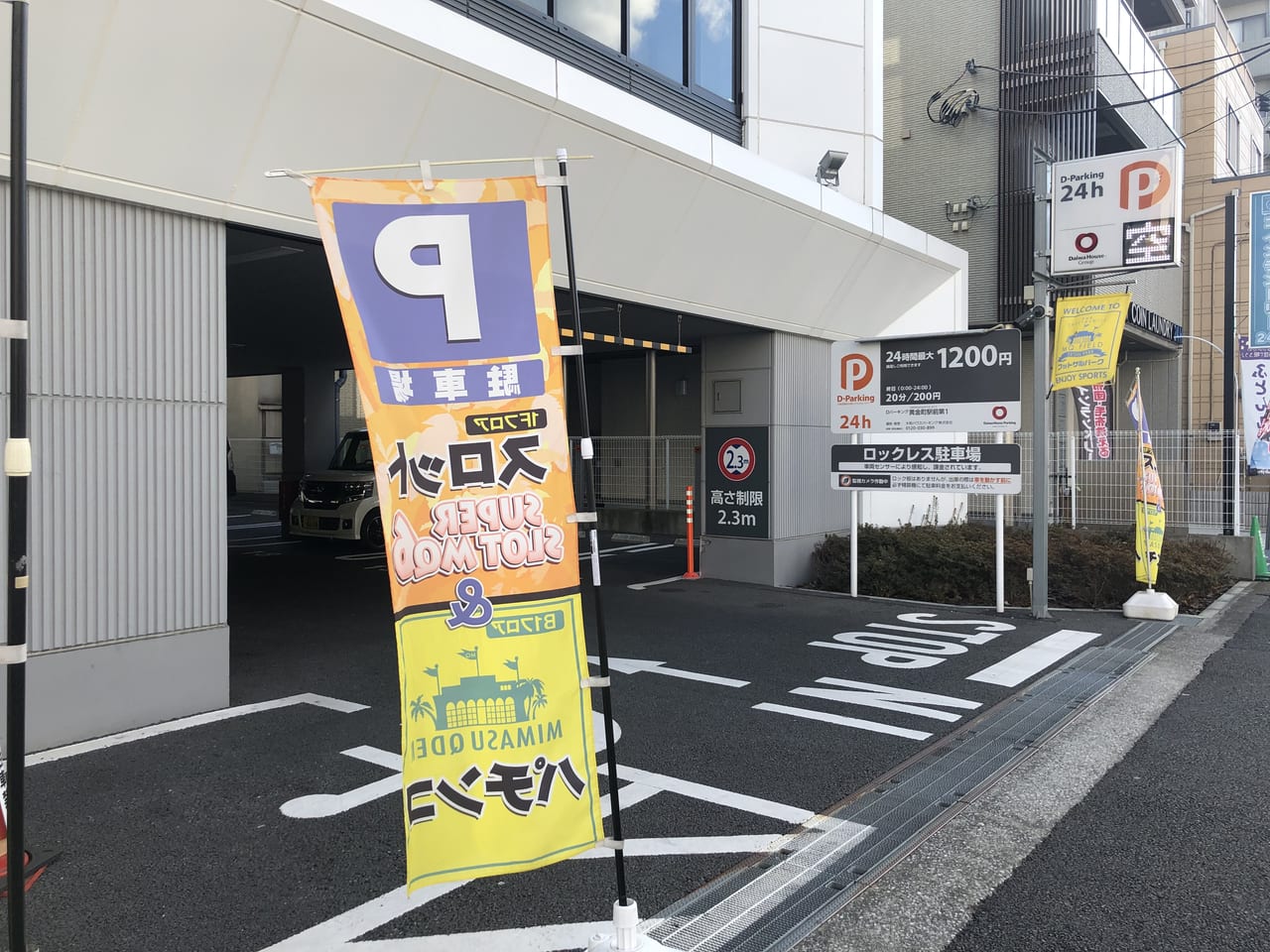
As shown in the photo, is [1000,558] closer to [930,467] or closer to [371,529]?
[930,467]

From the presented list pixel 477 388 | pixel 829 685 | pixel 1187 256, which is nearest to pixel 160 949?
pixel 477 388

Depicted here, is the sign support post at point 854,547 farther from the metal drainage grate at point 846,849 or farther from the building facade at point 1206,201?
the building facade at point 1206,201

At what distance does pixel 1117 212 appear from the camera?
9070mm

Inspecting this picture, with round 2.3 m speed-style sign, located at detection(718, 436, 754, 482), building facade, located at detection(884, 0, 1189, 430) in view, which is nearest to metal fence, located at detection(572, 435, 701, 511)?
round 2.3 m speed-style sign, located at detection(718, 436, 754, 482)

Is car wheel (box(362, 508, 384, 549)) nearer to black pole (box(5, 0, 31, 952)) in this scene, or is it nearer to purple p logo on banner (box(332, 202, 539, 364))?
purple p logo on banner (box(332, 202, 539, 364))

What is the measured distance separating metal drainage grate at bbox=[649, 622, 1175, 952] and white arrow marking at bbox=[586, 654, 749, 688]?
178 centimetres

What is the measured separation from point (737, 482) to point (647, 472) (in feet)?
23.8

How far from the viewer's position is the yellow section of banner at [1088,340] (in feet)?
31.6

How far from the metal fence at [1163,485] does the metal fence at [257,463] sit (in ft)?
78.5

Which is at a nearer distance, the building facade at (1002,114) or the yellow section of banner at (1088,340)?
the yellow section of banner at (1088,340)

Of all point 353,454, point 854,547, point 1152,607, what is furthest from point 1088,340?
point 353,454

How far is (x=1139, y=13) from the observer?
94.6 feet

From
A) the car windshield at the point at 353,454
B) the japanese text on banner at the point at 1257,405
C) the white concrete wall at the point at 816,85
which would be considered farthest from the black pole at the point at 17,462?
the japanese text on banner at the point at 1257,405

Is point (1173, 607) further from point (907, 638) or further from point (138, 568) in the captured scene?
point (138, 568)
